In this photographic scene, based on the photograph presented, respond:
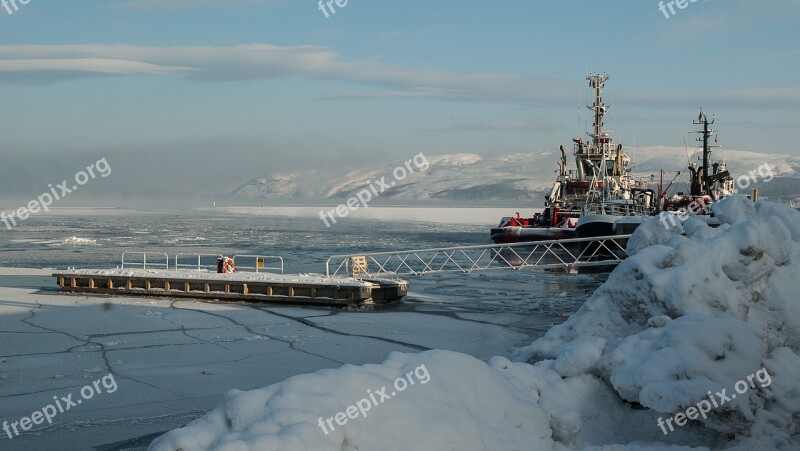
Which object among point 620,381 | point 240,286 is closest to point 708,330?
point 620,381

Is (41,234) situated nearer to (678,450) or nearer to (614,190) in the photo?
(614,190)

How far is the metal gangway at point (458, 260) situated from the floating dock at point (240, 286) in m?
0.97

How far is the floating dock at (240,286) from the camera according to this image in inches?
971

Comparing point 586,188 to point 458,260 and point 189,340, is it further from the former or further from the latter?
point 189,340

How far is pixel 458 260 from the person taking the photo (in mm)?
41750

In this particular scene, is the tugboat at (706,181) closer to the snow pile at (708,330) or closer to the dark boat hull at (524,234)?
the dark boat hull at (524,234)

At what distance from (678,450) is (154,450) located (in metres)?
5.51

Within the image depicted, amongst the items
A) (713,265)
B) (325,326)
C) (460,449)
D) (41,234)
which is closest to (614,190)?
(41,234)

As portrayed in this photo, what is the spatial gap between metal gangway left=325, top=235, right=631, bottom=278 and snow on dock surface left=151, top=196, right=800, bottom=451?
34.7ft

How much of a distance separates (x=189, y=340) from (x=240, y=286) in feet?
26.6

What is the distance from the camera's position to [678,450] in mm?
9336

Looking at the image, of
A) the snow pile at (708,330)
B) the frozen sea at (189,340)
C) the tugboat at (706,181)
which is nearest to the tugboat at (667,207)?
the tugboat at (706,181)

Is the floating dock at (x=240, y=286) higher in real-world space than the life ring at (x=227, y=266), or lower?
Answer: lower

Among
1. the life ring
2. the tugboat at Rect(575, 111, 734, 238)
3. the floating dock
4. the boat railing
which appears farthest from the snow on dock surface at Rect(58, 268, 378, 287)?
the boat railing
